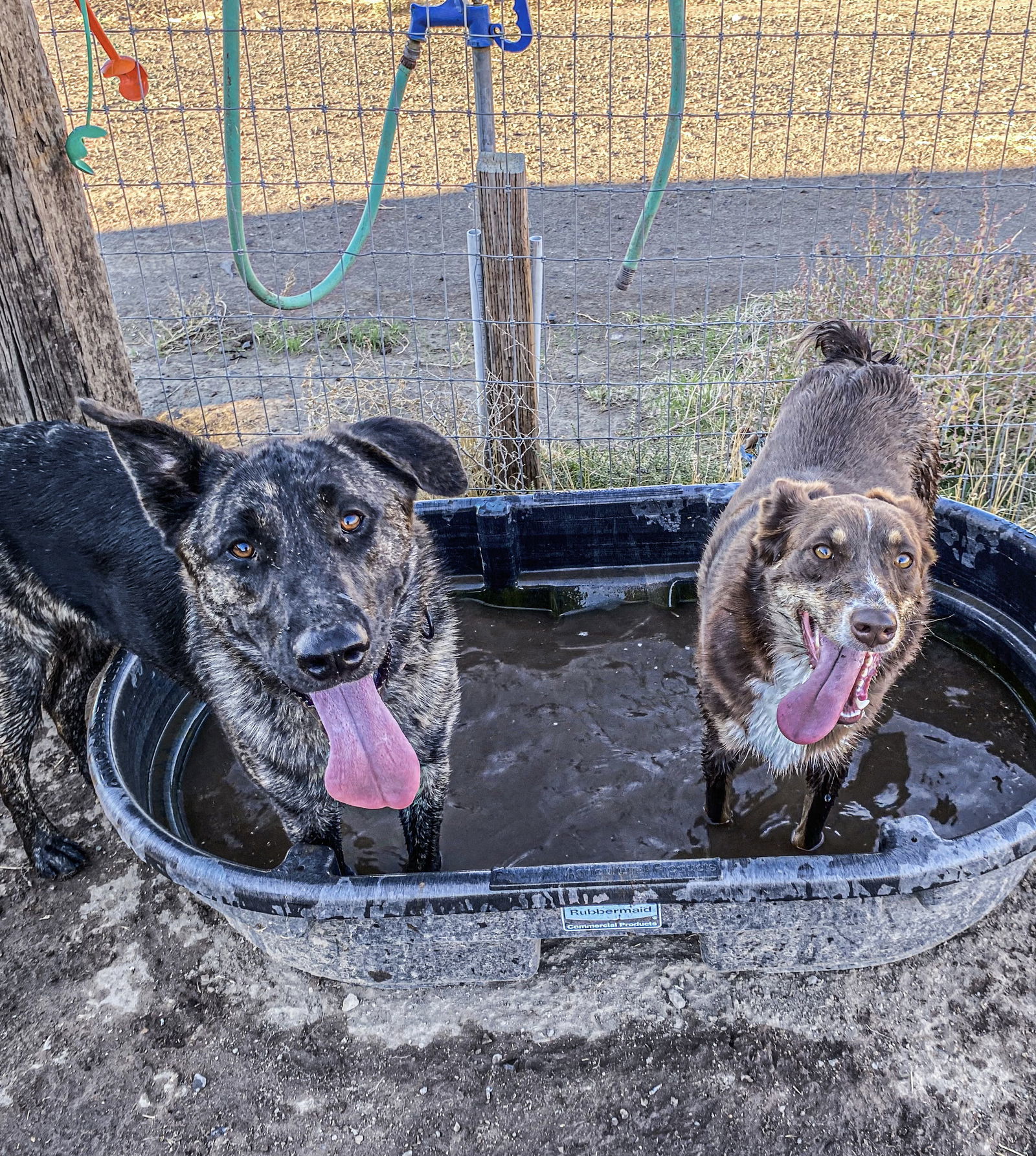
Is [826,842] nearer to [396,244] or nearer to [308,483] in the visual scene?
[308,483]

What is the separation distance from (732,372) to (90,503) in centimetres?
349

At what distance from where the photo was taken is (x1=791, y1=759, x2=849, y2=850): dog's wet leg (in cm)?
292

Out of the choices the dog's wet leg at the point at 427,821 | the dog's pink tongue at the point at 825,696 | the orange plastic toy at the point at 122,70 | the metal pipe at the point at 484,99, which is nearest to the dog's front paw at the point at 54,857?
the dog's wet leg at the point at 427,821

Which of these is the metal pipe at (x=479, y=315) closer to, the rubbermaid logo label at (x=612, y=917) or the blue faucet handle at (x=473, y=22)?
the blue faucet handle at (x=473, y=22)

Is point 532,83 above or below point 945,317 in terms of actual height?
above

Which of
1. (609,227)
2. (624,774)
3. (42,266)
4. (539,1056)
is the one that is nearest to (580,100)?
(609,227)

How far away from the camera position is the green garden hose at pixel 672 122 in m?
3.96

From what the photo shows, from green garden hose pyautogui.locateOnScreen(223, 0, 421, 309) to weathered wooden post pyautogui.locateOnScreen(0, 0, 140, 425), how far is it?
2.82ft

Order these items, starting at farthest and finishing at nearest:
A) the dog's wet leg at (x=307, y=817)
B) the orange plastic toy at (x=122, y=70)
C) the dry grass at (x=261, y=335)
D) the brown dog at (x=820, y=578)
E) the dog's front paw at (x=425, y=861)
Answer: the dry grass at (x=261, y=335), the orange plastic toy at (x=122, y=70), the dog's front paw at (x=425, y=861), the dog's wet leg at (x=307, y=817), the brown dog at (x=820, y=578)

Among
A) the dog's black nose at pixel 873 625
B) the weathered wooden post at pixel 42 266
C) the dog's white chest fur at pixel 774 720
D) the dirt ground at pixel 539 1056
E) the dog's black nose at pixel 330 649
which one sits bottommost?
the dirt ground at pixel 539 1056

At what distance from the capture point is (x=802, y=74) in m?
11.8

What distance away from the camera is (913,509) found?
9.49 feet

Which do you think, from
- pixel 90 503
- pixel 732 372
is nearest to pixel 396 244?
pixel 732 372

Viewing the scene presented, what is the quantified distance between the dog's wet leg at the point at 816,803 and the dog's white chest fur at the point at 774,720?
0.08m
